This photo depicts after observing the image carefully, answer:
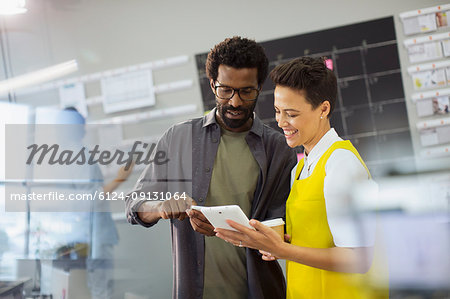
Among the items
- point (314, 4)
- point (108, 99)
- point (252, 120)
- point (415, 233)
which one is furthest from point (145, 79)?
point (415, 233)

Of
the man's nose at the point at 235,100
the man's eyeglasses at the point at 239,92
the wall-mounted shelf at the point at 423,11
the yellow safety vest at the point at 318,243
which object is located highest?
the wall-mounted shelf at the point at 423,11

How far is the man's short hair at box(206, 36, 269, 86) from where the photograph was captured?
1156 mm

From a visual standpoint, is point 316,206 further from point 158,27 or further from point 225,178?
point 158,27

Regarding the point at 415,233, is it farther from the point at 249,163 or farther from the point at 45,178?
the point at 45,178

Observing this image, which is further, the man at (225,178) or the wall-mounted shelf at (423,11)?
the wall-mounted shelf at (423,11)

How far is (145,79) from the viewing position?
8.68 ft

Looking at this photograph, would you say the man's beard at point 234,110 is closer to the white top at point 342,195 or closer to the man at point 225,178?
the man at point 225,178

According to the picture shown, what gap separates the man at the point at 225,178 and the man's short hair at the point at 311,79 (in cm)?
18

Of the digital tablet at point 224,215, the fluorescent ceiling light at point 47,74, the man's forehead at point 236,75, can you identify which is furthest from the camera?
the fluorescent ceiling light at point 47,74

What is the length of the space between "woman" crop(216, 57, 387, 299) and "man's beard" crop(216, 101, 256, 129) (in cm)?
16

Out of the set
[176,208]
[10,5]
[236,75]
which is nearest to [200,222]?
[176,208]

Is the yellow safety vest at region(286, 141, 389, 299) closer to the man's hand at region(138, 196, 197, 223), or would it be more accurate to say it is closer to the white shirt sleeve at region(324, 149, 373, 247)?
the white shirt sleeve at region(324, 149, 373, 247)

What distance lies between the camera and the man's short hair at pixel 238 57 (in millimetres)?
1156

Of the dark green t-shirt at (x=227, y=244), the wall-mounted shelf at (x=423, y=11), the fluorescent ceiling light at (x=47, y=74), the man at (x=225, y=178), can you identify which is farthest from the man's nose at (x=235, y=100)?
the wall-mounted shelf at (x=423, y=11)
